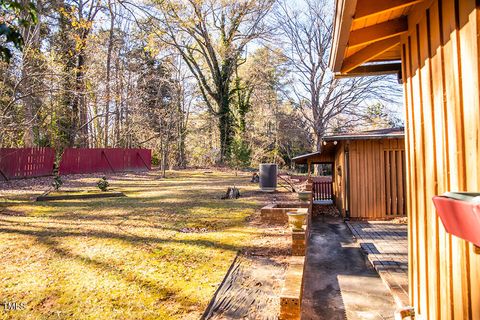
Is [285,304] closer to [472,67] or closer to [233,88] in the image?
[472,67]

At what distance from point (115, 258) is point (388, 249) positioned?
5409mm

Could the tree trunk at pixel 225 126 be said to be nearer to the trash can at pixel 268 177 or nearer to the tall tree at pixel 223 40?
the tall tree at pixel 223 40

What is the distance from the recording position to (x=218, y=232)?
6484mm

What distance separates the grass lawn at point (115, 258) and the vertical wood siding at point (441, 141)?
7.31 feet

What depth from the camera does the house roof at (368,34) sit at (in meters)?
2.42

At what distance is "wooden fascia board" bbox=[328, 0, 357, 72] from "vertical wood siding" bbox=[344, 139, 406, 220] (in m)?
8.21

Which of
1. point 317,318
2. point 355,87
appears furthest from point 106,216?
point 355,87

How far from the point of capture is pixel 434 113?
2422 mm

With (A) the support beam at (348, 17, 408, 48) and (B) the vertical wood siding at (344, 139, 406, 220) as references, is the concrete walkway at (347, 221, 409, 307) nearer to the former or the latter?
(B) the vertical wood siding at (344, 139, 406, 220)

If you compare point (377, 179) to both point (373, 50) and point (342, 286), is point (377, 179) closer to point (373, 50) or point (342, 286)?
point (342, 286)

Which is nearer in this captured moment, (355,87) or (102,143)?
(355,87)

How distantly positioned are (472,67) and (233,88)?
98.5ft

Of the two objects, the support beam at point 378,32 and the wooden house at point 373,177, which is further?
the wooden house at point 373,177

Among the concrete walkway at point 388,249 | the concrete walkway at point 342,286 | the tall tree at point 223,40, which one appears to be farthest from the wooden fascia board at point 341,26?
the tall tree at point 223,40
